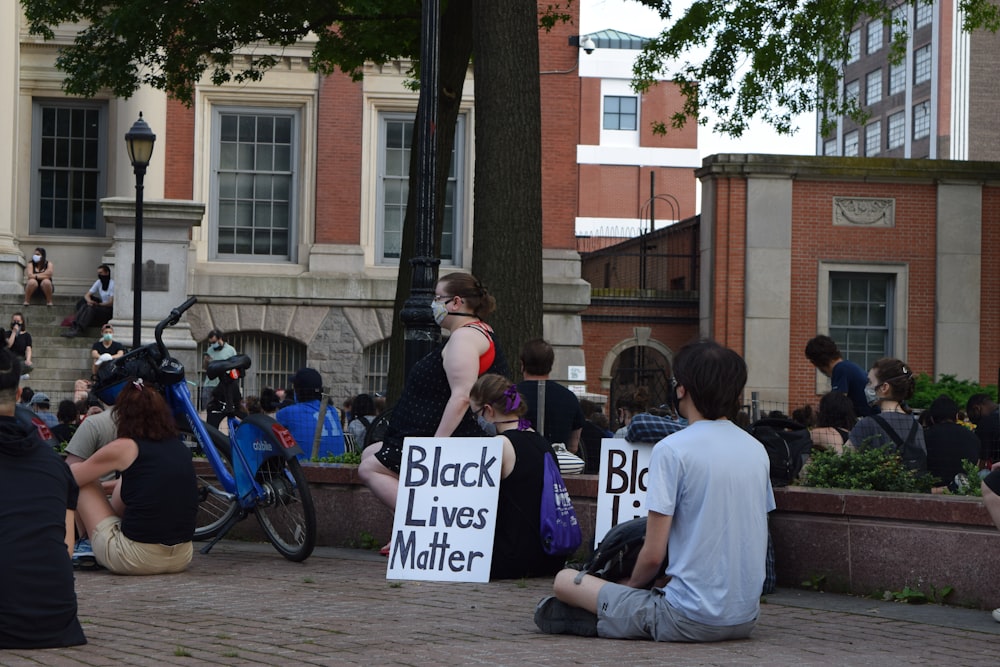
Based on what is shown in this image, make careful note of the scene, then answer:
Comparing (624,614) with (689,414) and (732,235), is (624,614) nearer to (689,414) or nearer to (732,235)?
(689,414)

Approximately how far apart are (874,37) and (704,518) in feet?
251

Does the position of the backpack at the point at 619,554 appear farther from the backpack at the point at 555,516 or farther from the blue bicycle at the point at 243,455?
the blue bicycle at the point at 243,455

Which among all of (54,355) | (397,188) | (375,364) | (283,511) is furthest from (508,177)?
(397,188)

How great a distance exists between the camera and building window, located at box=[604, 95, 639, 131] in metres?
79.9

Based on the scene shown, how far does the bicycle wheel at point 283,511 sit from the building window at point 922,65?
6604 centimetres

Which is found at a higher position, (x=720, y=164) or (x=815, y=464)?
(x=720, y=164)

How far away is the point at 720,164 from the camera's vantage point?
29.1 m

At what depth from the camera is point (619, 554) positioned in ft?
22.2

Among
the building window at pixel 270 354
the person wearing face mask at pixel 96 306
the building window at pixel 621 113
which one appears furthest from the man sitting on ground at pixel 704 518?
the building window at pixel 621 113

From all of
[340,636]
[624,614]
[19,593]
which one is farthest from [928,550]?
[19,593]

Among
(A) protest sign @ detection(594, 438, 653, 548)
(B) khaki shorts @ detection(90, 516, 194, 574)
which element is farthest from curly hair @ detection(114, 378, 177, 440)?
(A) protest sign @ detection(594, 438, 653, 548)

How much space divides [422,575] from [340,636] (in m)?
1.98

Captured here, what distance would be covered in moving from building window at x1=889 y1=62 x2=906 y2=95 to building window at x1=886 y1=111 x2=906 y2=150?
121 centimetres

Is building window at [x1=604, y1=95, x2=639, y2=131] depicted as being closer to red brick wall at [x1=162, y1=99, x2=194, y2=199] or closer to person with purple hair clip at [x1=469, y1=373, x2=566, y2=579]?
red brick wall at [x1=162, y1=99, x2=194, y2=199]
